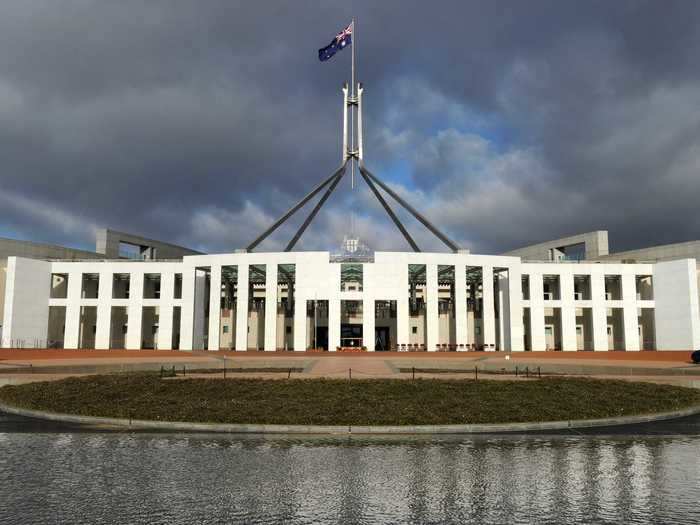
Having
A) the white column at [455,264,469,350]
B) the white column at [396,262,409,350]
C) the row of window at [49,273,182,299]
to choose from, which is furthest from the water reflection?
the row of window at [49,273,182,299]

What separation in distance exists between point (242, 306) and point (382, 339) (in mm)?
17981

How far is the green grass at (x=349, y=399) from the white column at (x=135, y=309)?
33807mm

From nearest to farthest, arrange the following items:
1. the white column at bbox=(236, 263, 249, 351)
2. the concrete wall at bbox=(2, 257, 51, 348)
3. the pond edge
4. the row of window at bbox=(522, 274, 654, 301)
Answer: the pond edge, the white column at bbox=(236, 263, 249, 351), the concrete wall at bbox=(2, 257, 51, 348), the row of window at bbox=(522, 274, 654, 301)

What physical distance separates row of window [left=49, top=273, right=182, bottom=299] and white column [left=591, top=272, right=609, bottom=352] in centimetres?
4357

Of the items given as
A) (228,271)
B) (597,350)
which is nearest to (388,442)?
(228,271)

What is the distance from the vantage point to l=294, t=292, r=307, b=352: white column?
5025cm

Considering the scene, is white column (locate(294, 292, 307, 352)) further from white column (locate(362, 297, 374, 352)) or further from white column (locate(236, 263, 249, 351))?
white column (locate(362, 297, 374, 352))

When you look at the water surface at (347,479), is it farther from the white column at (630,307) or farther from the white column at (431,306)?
the white column at (630,307)

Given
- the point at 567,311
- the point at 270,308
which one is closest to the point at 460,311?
the point at 567,311

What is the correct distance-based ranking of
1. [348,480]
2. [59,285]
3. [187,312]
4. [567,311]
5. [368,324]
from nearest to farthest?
[348,480] < [368,324] < [187,312] < [567,311] < [59,285]

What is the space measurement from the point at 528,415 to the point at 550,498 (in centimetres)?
724

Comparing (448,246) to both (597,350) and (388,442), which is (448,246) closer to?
(597,350)

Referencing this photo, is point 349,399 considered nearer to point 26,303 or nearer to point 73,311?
point 73,311

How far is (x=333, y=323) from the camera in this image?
4991 cm
